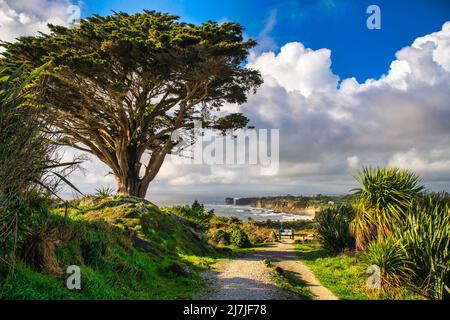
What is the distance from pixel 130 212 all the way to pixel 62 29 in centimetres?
1227

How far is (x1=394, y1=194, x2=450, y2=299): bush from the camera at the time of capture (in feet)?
28.6

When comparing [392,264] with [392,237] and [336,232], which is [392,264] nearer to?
[392,237]

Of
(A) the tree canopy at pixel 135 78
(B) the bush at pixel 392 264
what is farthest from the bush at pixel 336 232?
(A) the tree canopy at pixel 135 78

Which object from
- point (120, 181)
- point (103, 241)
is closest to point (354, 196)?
point (103, 241)

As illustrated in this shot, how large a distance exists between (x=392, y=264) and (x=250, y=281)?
13.9ft

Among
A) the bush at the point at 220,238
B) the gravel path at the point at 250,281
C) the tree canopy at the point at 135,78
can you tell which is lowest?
the gravel path at the point at 250,281

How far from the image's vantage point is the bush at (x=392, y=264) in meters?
9.51

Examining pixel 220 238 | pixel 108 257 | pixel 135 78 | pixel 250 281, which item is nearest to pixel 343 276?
pixel 250 281

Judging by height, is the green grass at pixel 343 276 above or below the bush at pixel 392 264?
below

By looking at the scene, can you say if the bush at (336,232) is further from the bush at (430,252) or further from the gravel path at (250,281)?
the bush at (430,252)

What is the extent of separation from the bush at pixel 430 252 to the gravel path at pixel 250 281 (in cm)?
254

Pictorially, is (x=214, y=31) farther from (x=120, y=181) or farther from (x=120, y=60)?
(x=120, y=181)

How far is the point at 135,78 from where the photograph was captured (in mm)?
21469

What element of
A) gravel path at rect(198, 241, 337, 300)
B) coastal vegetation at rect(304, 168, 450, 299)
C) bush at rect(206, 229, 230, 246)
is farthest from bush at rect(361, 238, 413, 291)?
bush at rect(206, 229, 230, 246)
